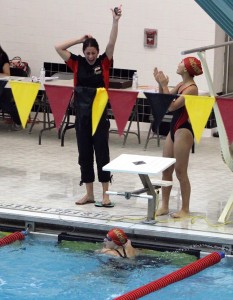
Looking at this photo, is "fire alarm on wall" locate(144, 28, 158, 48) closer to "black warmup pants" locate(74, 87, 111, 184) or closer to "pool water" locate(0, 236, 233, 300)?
"black warmup pants" locate(74, 87, 111, 184)

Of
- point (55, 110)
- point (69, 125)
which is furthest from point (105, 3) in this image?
point (55, 110)

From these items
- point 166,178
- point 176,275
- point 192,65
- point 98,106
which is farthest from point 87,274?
point 192,65

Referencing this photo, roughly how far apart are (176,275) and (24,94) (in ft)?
11.1

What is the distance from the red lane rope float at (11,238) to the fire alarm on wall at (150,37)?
224 inches

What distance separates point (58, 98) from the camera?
11.8 metres

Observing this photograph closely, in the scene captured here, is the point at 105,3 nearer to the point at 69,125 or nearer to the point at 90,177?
the point at 69,125

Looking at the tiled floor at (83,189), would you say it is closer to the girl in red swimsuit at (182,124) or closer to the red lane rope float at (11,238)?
the red lane rope float at (11,238)

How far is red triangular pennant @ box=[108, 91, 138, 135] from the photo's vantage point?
11.4 meters

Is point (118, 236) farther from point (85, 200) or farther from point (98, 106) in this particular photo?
point (98, 106)

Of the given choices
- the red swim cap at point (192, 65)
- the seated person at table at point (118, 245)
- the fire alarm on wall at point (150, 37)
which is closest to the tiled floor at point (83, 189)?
the seated person at table at point (118, 245)

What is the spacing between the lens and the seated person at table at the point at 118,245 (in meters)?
9.97

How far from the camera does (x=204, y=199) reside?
462 inches

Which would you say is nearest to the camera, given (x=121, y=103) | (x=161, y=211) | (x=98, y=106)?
(x=161, y=211)

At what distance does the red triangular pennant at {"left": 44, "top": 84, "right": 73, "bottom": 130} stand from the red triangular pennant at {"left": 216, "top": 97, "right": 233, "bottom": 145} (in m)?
1.89
